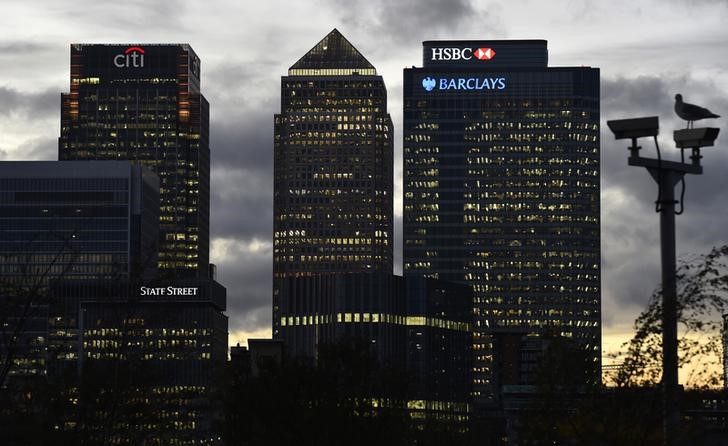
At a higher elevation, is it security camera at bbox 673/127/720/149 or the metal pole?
security camera at bbox 673/127/720/149

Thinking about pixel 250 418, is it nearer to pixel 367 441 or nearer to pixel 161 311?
pixel 367 441

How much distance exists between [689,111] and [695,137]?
0.77m

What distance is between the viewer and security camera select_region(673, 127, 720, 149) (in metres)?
42.4

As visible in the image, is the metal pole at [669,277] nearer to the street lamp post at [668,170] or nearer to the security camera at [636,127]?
the street lamp post at [668,170]

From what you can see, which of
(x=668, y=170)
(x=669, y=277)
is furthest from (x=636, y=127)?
(x=669, y=277)

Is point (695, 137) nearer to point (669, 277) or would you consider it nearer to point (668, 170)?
point (668, 170)

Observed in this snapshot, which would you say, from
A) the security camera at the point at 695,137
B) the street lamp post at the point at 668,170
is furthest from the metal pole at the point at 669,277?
the security camera at the point at 695,137

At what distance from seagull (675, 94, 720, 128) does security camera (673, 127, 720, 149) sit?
0.36 m

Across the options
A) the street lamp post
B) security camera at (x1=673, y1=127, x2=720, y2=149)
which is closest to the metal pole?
the street lamp post

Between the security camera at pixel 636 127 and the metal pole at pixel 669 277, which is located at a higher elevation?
the security camera at pixel 636 127

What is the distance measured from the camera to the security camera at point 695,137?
42438 millimetres

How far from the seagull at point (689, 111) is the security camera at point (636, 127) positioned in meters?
0.69

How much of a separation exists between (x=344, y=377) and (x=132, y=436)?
13.0m

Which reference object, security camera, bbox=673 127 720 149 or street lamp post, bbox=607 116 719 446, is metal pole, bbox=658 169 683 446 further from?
security camera, bbox=673 127 720 149
